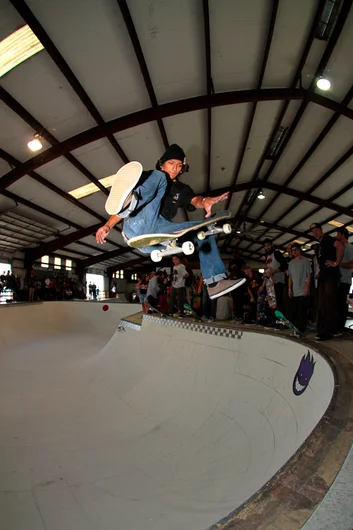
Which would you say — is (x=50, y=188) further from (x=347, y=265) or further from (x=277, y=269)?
(x=347, y=265)

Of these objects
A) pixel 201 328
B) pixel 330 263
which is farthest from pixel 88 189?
pixel 330 263

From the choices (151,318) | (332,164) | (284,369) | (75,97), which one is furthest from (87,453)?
(332,164)

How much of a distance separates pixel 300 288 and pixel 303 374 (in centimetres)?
234

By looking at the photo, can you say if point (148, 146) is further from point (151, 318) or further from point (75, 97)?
point (151, 318)

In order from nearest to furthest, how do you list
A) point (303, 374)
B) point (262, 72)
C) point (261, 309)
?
point (303, 374) < point (261, 309) < point (262, 72)

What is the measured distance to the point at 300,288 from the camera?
4.28 metres

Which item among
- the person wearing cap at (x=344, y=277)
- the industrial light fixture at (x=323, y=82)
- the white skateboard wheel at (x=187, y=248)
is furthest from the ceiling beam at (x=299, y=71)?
the white skateboard wheel at (x=187, y=248)

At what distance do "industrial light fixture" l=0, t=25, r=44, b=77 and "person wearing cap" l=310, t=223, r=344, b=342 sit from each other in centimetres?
673

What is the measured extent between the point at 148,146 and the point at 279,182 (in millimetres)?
8287

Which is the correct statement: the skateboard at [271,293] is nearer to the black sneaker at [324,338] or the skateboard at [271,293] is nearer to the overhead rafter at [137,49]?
the black sneaker at [324,338]

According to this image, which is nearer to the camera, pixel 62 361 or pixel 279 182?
pixel 62 361

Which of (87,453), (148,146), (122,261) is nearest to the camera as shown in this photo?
(87,453)

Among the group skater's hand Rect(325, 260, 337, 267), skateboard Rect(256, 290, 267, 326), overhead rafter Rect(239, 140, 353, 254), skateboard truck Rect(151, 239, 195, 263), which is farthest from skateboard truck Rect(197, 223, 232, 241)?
overhead rafter Rect(239, 140, 353, 254)

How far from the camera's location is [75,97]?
717 cm
